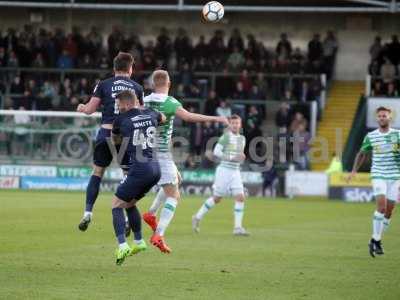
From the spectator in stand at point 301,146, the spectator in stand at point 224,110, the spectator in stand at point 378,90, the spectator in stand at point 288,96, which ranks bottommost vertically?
the spectator in stand at point 301,146

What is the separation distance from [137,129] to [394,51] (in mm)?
26356

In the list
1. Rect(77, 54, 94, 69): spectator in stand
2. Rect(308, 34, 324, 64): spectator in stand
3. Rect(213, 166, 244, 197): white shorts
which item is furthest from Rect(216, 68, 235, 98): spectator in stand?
Rect(213, 166, 244, 197): white shorts

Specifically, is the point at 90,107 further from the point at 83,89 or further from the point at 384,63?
the point at 384,63

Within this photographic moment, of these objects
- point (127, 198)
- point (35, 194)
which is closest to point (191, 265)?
point (127, 198)

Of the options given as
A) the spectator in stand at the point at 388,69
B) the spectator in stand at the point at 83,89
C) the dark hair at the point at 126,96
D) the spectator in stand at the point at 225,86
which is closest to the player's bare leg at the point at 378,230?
the dark hair at the point at 126,96

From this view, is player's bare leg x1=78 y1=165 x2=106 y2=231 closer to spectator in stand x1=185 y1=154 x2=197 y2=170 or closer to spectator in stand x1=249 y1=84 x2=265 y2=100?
spectator in stand x1=185 y1=154 x2=197 y2=170

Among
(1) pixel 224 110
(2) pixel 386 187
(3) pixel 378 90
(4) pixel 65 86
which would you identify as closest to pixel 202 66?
(1) pixel 224 110

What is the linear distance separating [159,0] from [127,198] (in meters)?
29.3

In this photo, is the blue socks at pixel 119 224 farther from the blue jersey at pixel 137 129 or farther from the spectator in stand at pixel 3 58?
the spectator in stand at pixel 3 58

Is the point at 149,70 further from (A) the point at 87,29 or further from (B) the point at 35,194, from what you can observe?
(B) the point at 35,194

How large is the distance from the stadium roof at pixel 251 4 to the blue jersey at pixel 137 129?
Answer: 22041 millimetres

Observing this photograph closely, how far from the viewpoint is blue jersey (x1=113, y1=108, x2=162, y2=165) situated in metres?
11.5

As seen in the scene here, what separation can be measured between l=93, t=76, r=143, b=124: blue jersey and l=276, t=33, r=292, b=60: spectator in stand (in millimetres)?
23403

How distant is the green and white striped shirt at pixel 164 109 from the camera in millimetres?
13180
